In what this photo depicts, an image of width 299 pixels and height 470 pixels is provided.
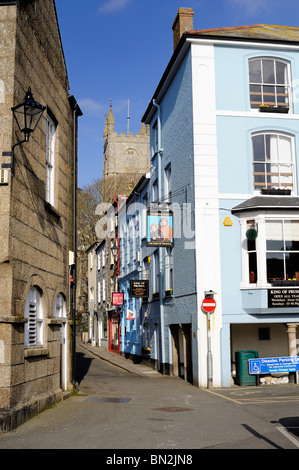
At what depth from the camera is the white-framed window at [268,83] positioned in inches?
820

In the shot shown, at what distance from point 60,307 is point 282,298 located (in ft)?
25.4

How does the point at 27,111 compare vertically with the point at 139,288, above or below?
above

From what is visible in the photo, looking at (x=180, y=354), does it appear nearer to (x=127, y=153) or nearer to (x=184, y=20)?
(x=184, y=20)

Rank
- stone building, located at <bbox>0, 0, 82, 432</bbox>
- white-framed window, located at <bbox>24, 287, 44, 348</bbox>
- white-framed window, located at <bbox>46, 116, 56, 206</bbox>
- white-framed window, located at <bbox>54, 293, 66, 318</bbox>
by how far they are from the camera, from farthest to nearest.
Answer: white-framed window, located at <bbox>54, 293, 66, 318</bbox> → white-framed window, located at <bbox>46, 116, 56, 206</bbox> → white-framed window, located at <bbox>24, 287, 44, 348</bbox> → stone building, located at <bbox>0, 0, 82, 432</bbox>

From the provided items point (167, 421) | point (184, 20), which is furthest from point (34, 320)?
point (184, 20)

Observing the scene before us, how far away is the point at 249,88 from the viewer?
68.1ft

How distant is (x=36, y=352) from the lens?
12.1 m

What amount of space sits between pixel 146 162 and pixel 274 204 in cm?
9723

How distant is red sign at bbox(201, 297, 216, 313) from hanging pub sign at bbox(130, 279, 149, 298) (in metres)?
9.81

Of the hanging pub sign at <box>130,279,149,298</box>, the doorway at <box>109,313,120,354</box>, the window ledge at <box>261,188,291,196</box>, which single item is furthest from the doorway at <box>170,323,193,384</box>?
the doorway at <box>109,313,120,354</box>

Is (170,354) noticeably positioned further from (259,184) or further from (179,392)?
(259,184)

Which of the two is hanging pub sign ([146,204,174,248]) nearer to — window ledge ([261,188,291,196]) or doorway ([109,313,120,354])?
window ledge ([261,188,291,196])

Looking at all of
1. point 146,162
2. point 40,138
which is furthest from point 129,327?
point 146,162

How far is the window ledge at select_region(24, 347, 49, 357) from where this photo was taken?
11.5 m
